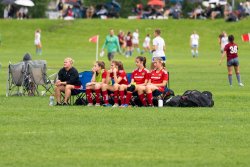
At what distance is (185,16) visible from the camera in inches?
3912

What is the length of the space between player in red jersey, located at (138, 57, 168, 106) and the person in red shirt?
987 mm

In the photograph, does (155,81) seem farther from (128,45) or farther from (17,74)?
(128,45)

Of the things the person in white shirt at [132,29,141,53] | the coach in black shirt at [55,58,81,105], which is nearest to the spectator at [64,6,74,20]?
the person in white shirt at [132,29,141,53]

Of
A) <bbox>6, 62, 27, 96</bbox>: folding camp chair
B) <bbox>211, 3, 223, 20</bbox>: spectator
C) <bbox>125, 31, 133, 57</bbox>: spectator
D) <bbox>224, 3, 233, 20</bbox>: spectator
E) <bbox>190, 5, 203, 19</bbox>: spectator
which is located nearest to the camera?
<bbox>6, 62, 27, 96</bbox>: folding camp chair

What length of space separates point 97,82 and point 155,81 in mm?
1336

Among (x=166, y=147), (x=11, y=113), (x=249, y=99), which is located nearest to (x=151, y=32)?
(x=249, y=99)

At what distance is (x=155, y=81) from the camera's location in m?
24.7

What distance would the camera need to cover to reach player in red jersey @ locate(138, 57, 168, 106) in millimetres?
24156

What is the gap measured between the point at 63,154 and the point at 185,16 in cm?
8454

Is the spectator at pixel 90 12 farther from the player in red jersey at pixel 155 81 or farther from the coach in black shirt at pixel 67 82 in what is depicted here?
the player in red jersey at pixel 155 81

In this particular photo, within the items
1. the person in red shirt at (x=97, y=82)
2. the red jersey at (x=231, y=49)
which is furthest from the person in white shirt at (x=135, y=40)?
the person in red shirt at (x=97, y=82)

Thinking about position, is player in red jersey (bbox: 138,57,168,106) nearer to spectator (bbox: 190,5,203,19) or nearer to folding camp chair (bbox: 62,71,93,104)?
folding camp chair (bbox: 62,71,93,104)

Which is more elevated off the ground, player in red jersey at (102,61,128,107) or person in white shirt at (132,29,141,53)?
person in white shirt at (132,29,141,53)

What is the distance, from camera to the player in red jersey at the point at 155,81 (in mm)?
24156
